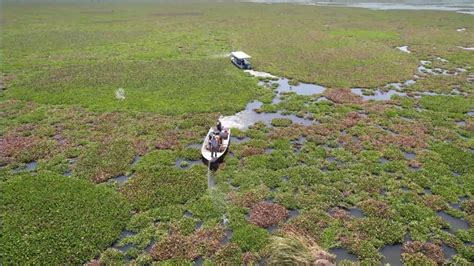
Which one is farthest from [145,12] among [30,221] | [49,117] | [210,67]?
[30,221]

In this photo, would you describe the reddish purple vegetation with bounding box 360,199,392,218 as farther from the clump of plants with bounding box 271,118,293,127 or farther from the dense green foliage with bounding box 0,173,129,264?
the dense green foliage with bounding box 0,173,129,264

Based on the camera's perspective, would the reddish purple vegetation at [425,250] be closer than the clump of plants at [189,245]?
Yes

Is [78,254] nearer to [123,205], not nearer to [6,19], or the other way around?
[123,205]

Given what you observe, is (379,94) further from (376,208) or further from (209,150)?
(209,150)

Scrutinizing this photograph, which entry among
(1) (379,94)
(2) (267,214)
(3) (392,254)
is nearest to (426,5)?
(1) (379,94)

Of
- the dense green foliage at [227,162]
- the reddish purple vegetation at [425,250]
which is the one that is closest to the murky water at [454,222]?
the dense green foliage at [227,162]

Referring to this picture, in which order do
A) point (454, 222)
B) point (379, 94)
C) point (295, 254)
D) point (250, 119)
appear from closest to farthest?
1. point (295, 254)
2. point (454, 222)
3. point (250, 119)
4. point (379, 94)

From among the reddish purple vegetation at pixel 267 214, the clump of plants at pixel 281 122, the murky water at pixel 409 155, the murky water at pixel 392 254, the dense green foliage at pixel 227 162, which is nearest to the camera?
the murky water at pixel 392 254

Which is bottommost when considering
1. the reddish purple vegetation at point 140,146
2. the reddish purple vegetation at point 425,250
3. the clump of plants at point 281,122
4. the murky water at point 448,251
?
the murky water at point 448,251

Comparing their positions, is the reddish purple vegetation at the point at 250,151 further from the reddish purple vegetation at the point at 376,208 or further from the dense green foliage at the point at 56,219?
the dense green foliage at the point at 56,219

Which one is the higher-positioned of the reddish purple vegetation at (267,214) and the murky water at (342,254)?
the reddish purple vegetation at (267,214)
